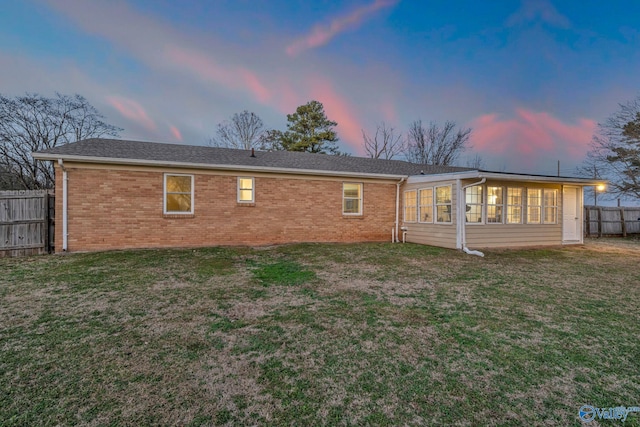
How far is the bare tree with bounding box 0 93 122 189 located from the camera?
15.5 m

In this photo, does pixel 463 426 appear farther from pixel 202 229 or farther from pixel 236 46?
pixel 236 46

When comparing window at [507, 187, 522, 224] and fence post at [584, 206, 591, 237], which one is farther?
fence post at [584, 206, 591, 237]

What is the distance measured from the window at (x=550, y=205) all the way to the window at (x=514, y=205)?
1409mm

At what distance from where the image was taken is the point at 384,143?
27.6m

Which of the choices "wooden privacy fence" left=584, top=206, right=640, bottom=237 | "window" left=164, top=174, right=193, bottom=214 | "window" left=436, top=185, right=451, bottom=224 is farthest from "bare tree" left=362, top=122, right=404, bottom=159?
"window" left=164, top=174, right=193, bottom=214

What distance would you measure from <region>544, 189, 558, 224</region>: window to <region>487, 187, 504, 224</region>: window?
2.37m

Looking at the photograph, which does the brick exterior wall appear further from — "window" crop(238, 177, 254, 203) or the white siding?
the white siding

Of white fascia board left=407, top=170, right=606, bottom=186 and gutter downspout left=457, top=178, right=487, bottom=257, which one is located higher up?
white fascia board left=407, top=170, right=606, bottom=186

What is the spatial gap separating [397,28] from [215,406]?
16.4 m

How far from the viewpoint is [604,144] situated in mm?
16969

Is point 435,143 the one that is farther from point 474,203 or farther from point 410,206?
point 474,203

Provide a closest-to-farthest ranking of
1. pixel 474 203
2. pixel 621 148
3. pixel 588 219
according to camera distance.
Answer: pixel 474 203 < pixel 588 219 < pixel 621 148

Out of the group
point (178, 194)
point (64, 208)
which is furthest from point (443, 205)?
point (64, 208)

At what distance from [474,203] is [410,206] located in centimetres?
244
